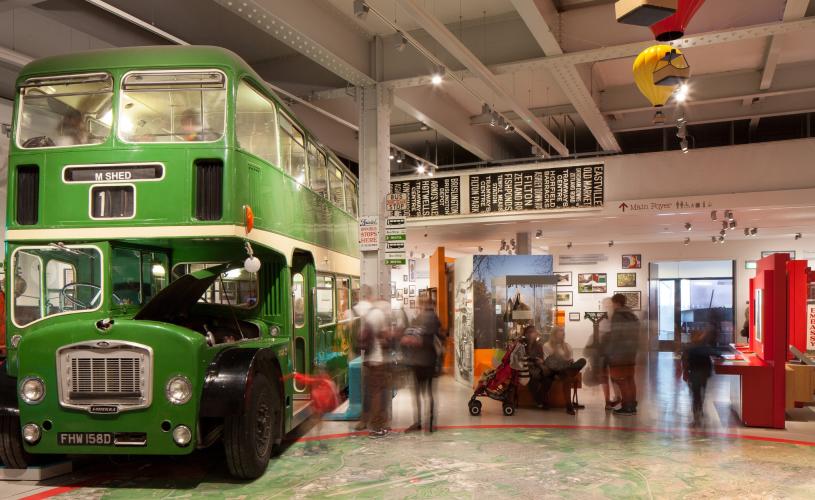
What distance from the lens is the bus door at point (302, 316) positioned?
25.3 ft

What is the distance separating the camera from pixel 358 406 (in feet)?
27.7

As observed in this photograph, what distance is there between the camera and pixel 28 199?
570cm

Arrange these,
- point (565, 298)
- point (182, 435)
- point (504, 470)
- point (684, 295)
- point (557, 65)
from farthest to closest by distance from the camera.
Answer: point (565, 298), point (684, 295), point (557, 65), point (504, 470), point (182, 435)

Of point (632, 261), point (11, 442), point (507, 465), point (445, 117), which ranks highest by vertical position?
point (445, 117)

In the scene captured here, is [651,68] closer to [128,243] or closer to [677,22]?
[677,22]

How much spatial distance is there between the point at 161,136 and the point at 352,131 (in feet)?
27.0

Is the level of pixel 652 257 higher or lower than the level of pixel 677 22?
lower

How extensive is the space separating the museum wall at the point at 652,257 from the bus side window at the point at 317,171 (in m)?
12.1

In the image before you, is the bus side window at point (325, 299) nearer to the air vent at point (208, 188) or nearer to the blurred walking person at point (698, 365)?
the air vent at point (208, 188)

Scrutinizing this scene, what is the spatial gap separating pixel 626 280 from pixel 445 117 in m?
10.9

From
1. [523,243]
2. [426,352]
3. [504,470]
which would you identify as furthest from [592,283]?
[504,470]

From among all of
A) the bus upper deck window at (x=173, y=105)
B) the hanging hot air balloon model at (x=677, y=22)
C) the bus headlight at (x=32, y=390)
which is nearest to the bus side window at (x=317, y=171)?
the bus upper deck window at (x=173, y=105)

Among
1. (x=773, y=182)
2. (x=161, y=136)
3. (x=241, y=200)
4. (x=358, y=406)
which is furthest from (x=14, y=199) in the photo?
(x=773, y=182)

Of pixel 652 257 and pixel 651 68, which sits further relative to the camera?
pixel 652 257
